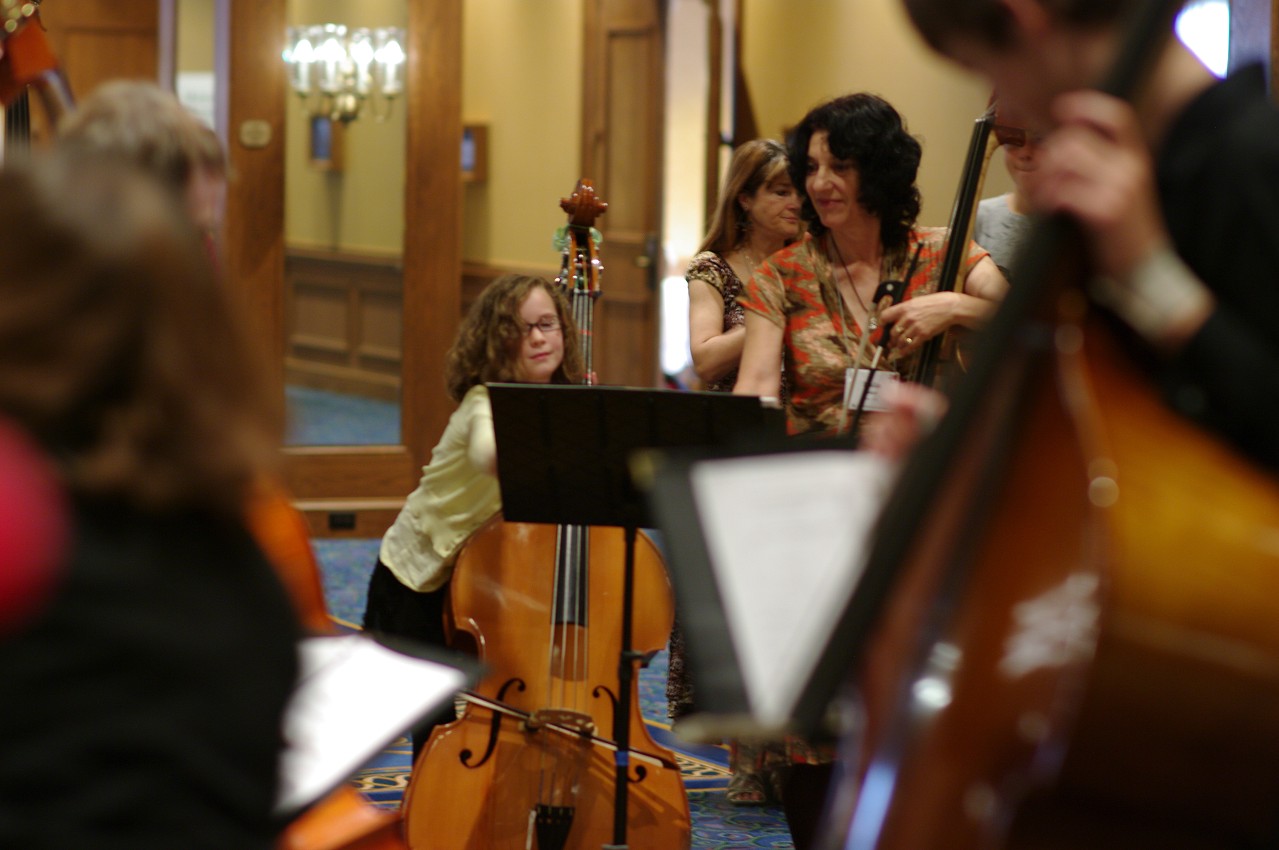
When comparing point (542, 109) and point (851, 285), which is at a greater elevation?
point (542, 109)

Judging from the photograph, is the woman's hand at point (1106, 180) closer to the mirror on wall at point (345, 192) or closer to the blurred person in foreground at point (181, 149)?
the blurred person in foreground at point (181, 149)

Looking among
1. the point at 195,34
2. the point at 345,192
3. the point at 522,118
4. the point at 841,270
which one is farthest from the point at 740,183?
the point at 522,118

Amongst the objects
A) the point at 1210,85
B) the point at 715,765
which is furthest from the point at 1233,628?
the point at 715,765

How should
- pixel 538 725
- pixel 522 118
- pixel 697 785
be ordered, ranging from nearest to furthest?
pixel 538 725
pixel 697 785
pixel 522 118

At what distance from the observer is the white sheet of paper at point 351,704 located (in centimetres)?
117

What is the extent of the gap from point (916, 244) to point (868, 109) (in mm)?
267

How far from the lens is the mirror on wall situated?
6113mm

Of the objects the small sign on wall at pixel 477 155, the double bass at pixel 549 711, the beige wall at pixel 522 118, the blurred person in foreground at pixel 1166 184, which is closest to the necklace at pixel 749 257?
the double bass at pixel 549 711

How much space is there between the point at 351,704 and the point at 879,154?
1.73 m

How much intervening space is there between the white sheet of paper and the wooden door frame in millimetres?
4847

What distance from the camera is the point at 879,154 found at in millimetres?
2664

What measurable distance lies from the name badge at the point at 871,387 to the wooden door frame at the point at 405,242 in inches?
155

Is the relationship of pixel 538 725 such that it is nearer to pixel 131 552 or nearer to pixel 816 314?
pixel 816 314

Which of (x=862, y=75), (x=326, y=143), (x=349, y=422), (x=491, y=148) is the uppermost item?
(x=862, y=75)
